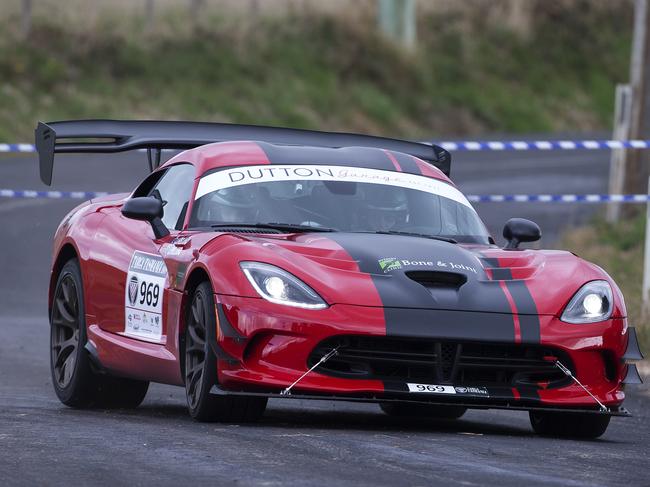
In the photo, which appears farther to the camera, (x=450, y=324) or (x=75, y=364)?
(x=75, y=364)

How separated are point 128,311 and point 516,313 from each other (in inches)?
89.5

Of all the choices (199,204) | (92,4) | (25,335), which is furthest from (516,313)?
(92,4)

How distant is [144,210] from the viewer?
31.5ft

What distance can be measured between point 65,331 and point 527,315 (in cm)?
317

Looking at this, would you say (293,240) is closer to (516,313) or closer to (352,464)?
(516,313)

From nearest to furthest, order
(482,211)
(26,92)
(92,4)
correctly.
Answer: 1. (482,211)
2. (26,92)
3. (92,4)

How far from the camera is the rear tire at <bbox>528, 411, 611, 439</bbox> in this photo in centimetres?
912

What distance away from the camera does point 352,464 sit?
285 inches

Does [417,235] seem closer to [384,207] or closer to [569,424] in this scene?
[384,207]

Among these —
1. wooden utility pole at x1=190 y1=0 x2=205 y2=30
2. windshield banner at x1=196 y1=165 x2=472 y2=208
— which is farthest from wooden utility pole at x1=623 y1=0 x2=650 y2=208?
wooden utility pole at x1=190 y1=0 x2=205 y2=30

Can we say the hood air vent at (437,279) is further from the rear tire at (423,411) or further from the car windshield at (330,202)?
the rear tire at (423,411)

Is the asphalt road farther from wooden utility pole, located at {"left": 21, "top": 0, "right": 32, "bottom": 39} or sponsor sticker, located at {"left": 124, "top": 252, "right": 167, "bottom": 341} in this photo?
wooden utility pole, located at {"left": 21, "top": 0, "right": 32, "bottom": 39}

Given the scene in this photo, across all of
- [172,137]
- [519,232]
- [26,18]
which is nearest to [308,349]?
[519,232]

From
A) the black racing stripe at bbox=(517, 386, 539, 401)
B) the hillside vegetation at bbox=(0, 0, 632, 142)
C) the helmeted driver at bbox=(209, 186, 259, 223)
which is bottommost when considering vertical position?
the hillside vegetation at bbox=(0, 0, 632, 142)
